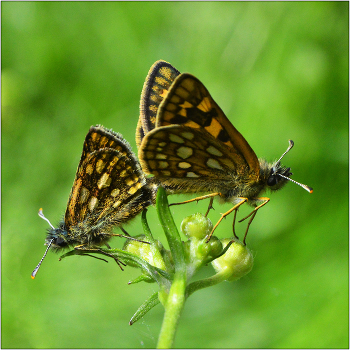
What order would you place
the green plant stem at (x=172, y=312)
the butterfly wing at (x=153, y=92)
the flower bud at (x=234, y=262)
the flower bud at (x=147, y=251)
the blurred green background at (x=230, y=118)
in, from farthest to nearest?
the blurred green background at (x=230, y=118), the butterfly wing at (x=153, y=92), the flower bud at (x=234, y=262), the flower bud at (x=147, y=251), the green plant stem at (x=172, y=312)

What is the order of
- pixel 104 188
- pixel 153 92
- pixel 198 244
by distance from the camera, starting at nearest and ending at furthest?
pixel 198 244, pixel 104 188, pixel 153 92

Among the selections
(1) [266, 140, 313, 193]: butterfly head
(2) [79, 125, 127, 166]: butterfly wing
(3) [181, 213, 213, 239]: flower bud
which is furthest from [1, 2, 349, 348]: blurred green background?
(3) [181, 213, 213, 239]: flower bud

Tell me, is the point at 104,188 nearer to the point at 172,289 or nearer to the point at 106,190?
the point at 106,190

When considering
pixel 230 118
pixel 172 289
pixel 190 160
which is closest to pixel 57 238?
pixel 190 160

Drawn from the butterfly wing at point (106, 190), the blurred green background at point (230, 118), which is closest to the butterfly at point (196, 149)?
the butterfly wing at point (106, 190)

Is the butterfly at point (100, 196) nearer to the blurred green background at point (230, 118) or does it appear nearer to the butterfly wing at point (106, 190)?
the butterfly wing at point (106, 190)

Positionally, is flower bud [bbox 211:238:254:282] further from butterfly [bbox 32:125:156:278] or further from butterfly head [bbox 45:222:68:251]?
butterfly head [bbox 45:222:68:251]
